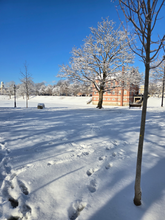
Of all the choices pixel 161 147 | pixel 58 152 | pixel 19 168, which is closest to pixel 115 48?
pixel 161 147

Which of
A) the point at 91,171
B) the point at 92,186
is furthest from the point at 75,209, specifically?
the point at 91,171

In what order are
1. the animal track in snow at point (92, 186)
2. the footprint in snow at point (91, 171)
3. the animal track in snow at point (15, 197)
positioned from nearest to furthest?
1. the animal track in snow at point (15, 197)
2. the animal track in snow at point (92, 186)
3. the footprint in snow at point (91, 171)

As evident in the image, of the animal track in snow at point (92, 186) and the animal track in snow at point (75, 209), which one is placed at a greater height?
the animal track in snow at point (92, 186)

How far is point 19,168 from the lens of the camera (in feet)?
9.18

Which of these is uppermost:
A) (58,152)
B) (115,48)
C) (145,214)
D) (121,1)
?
(115,48)

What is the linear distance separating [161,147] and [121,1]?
401 cm

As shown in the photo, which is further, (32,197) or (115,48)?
(115,48)

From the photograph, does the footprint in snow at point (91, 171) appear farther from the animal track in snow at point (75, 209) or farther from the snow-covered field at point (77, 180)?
the animal track in snow at point (75, 209)

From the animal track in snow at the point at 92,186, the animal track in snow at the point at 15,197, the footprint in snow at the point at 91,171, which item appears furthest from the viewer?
the footprint in snow at the point at 91,171

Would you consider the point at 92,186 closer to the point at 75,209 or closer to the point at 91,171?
the point at 91,171

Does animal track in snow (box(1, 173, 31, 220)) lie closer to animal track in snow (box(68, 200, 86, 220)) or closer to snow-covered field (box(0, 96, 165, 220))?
snow-covered field (box(0, 96, 165, 220))

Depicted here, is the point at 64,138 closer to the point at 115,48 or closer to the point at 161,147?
the point at 161,147

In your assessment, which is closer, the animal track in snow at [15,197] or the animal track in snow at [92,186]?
the animal track in snow at [15,197]

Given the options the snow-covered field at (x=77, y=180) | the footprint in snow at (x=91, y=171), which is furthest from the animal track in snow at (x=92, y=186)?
the footprint in snow at (x=91, y=171)
